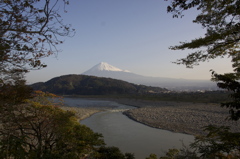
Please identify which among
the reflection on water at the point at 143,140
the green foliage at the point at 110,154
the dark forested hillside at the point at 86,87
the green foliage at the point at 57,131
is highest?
the dark forested hillside at the point at 86,87

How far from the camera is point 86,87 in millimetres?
60344

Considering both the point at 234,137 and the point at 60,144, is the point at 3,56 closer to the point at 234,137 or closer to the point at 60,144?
the point at 60,144

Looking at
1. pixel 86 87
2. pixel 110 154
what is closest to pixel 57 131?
pixel 110 154

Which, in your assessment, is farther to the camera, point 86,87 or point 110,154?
A: point 86,87

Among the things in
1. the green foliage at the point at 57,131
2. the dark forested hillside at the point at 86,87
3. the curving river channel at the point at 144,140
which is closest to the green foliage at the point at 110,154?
the green foliage at the point at 57,131

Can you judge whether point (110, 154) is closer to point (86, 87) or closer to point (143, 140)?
point (143, 140)

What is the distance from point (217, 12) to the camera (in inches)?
127

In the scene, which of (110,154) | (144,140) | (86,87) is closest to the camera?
(110,154)

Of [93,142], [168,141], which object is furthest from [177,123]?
[93,142]

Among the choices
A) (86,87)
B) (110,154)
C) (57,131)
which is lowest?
(110,154)

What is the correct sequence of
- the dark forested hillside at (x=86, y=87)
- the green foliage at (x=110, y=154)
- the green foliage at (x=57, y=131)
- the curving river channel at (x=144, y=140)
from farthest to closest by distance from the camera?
the dark forested hillside at (x=86, y=87), the curving river channel at (x=144, y=140), the green foliage at (x=110, y=154), the green foliage at (x=57, y=131)

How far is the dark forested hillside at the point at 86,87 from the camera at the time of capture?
2237 inches

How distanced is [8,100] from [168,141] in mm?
8626

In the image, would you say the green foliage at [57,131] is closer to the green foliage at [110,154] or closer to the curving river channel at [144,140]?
the green foliage at [110,154]
